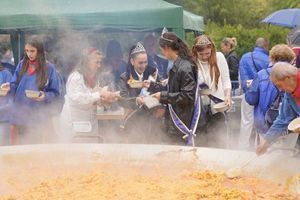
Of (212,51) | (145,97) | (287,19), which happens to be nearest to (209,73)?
(212,51)

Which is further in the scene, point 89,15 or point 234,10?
point 234,10

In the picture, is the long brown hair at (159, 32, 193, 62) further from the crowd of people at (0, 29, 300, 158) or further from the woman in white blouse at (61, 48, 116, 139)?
the woman in white blouse at (61, 48, 116, 139)

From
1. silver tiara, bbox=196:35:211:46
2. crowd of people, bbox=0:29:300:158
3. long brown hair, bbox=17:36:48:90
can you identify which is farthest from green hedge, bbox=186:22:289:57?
long brown hair, bbox=17:36:48:90

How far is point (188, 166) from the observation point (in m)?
3.72

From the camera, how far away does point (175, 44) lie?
4.43 m

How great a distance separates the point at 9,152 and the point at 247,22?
26.1 meters

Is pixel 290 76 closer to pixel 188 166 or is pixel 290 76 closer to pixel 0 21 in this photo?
pixel 188 166

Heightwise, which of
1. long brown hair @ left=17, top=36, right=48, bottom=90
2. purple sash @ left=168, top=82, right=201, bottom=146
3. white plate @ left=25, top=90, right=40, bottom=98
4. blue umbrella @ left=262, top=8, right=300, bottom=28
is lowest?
purple sash @ left=168, top=82, right=201, bottom=146

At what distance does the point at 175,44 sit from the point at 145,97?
0.54 meters

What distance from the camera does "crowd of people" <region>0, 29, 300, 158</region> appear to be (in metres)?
4.44

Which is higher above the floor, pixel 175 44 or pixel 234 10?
pixel 234 10

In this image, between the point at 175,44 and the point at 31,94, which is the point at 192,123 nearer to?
the point at 175,44

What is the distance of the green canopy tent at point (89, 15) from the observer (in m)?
6.63

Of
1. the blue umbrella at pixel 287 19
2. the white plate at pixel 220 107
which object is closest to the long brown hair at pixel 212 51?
the white plate at pixel 220 107
